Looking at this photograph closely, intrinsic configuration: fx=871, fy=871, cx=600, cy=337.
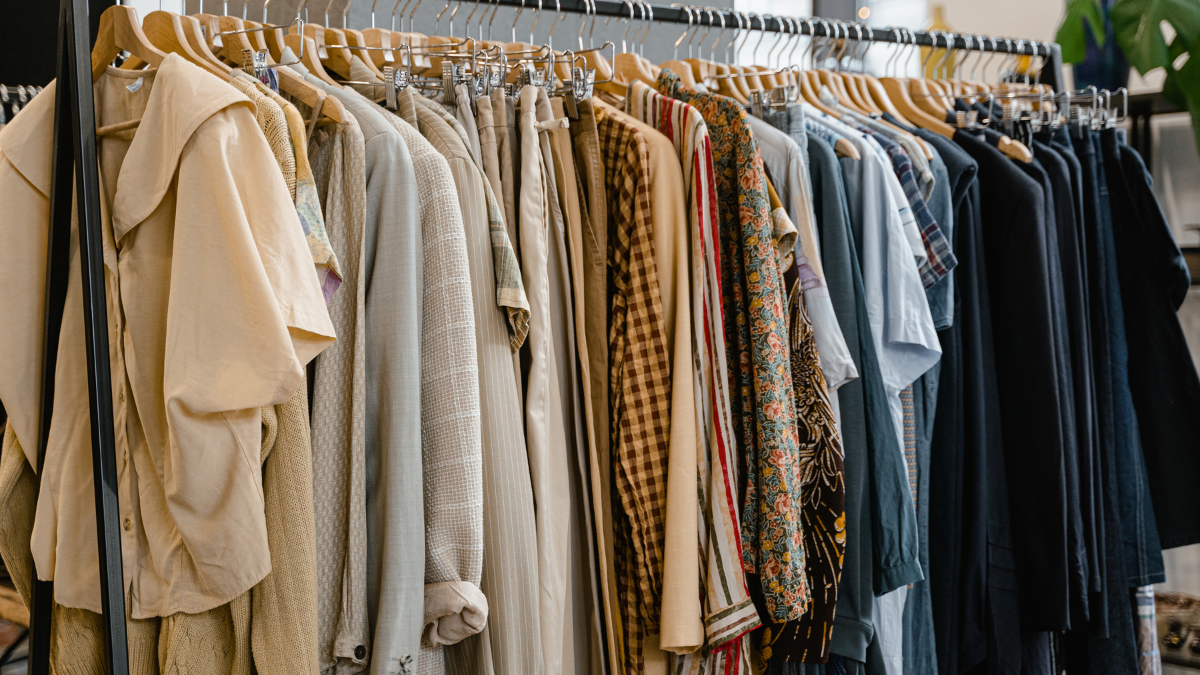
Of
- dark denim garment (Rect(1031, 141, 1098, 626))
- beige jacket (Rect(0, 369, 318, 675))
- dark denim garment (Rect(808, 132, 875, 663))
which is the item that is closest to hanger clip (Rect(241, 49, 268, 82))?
beige jacket (Rect(0, 369, 318, 675))

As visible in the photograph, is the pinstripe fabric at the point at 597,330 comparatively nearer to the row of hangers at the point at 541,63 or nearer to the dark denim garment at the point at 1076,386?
the row of hangers at the point at 541,63

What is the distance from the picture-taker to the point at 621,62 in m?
1.47

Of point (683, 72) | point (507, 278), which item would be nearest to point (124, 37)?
point (507, 278)

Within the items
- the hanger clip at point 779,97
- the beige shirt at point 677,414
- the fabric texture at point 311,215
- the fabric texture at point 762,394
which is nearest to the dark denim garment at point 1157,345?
the hanger clip at point 779,97

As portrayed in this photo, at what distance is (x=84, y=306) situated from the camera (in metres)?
0.82

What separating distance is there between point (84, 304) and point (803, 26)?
129 cm

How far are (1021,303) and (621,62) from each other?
2.57 ft

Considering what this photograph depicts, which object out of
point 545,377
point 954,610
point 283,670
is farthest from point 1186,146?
point 283,670

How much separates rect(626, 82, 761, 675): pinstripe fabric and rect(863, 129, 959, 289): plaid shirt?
39cm

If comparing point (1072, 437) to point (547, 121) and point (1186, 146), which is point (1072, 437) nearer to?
point (547, 121)

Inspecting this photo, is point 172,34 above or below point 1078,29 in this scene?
below

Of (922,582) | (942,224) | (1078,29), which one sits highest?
(1078,29)

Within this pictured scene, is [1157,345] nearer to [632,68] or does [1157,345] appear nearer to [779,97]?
[779,97]

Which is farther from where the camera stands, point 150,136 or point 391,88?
point 391,88
